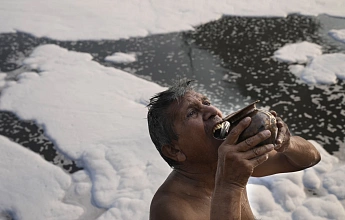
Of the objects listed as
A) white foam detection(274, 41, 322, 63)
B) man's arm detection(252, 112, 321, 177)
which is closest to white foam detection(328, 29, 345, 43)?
white foam detection(274, 41, 322, 63)

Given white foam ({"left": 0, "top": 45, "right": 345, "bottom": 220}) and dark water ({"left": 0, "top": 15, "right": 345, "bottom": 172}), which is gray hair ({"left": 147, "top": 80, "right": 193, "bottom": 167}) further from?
dark water ({"left": 0, "top": 15, "right": 345, "bottom": 172})

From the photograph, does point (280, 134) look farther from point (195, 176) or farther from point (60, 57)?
point (60, 57)

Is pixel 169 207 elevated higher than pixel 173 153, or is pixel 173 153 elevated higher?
pixel 173 153

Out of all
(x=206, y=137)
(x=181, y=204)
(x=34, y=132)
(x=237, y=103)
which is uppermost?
(x=206, y=137)

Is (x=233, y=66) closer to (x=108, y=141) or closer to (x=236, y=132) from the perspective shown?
(x=108, y=141)

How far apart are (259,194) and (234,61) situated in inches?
87.3

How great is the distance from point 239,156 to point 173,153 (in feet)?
1.26

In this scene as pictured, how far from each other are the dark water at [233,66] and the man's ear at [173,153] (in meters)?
1.66

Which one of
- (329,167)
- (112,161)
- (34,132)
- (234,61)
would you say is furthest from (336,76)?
(34,132)

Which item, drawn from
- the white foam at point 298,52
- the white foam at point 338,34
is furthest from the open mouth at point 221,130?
the white foam at point 338,34

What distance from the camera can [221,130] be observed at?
1.60 metres

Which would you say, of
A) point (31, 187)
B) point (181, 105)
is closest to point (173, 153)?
point (181, 105)

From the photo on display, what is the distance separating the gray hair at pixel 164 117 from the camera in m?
1.71

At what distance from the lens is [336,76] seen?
4.32 m
